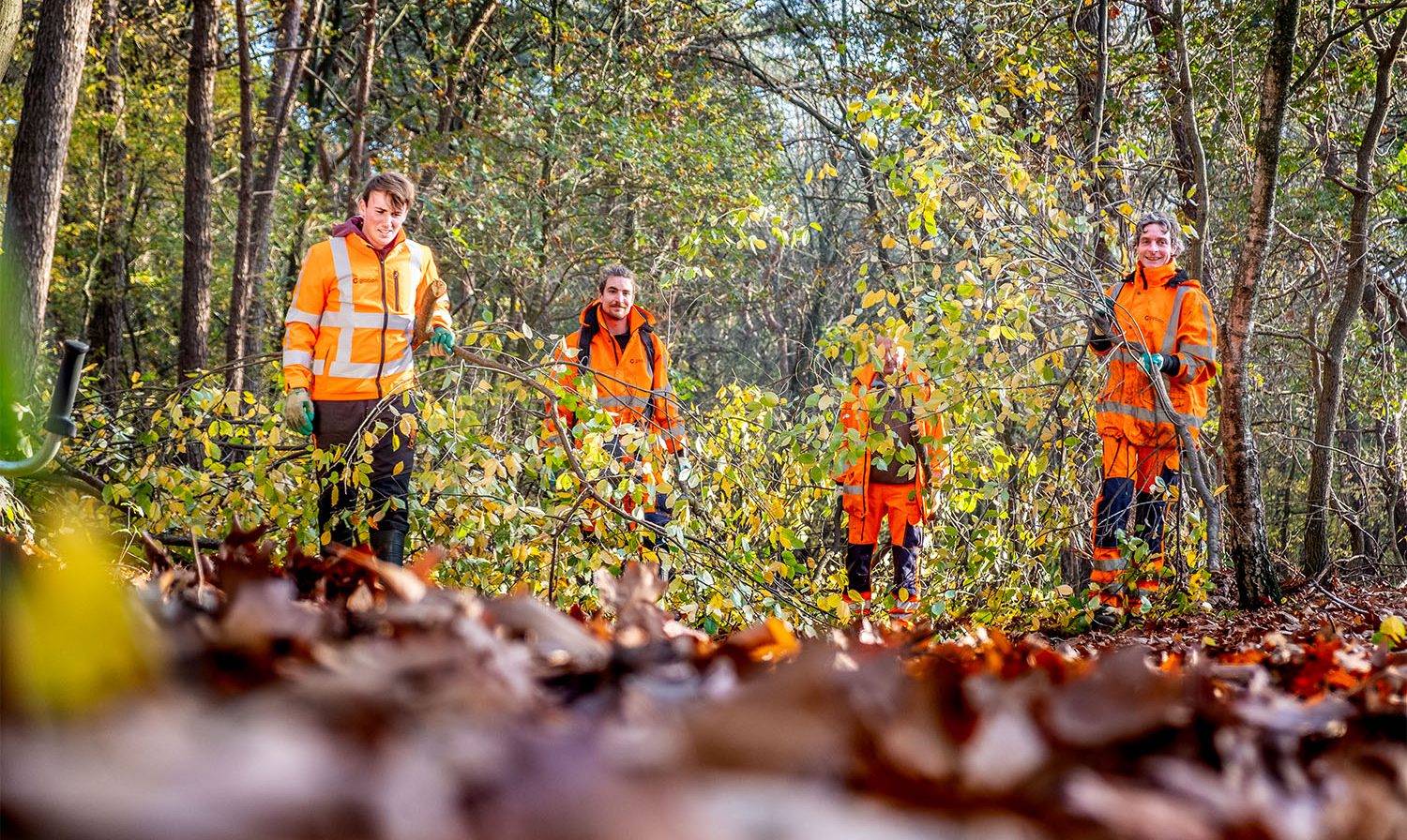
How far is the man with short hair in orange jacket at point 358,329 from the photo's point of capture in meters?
5.29

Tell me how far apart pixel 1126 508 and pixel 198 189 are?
27.5ft

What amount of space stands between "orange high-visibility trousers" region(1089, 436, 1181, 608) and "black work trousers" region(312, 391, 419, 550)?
12.6ft

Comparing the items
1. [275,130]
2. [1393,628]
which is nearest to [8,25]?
[1393,628]

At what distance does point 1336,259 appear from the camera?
8.84m

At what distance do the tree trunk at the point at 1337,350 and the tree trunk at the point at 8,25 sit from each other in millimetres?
7514

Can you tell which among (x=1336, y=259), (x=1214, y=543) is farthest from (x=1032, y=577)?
(x=1336, y=259)

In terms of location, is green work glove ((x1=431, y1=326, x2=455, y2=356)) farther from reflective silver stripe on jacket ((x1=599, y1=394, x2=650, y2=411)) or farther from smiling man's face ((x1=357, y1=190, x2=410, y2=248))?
→ reflective silver stripe on jacket ((x1=599, y1=394, x2=650, y2=411))

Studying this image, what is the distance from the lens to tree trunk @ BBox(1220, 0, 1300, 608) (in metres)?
5.41

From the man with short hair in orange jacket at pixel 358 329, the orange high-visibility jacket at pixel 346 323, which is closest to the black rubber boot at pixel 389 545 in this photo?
the man with short hair in orange jacket at pixel 358 329

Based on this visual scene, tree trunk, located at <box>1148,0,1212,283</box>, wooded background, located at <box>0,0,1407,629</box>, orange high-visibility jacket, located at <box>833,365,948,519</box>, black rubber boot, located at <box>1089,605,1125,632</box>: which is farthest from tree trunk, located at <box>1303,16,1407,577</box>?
orange high-visibility jacket, located at <box>833,365,948,519</box>

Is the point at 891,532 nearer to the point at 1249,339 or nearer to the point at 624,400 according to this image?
the point at 624,400

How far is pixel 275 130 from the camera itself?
11.0m

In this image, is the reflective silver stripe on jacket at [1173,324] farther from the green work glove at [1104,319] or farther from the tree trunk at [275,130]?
the tree trunk at [275,130]

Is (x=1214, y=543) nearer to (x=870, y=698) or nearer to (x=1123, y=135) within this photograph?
(x=1123, y=135)
